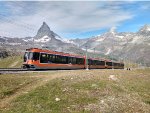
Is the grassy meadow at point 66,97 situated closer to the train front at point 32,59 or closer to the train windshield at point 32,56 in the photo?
the train front at point 32,59

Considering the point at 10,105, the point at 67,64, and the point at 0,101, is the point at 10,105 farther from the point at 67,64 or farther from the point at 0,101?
the point at 67,64

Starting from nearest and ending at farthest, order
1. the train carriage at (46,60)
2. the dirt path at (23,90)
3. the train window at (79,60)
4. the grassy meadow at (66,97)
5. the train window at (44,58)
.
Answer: the dirt path at (23,90), the grassy meadow at (66,97), the train carriage at (46,60), the train window at (44,58), the train window at (79,60)

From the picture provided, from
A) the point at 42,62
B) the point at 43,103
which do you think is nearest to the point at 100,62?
the point at 42,62

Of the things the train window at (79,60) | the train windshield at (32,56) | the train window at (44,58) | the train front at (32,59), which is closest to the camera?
the train front at (32,59)

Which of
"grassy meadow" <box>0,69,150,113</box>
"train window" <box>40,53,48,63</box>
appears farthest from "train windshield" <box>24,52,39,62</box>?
"grassy meadow" <box>0,69,150,113</box>

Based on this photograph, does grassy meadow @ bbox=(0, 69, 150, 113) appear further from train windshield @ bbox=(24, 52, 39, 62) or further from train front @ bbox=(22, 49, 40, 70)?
train windshield @ bbox=(24, 52, 39, 62)

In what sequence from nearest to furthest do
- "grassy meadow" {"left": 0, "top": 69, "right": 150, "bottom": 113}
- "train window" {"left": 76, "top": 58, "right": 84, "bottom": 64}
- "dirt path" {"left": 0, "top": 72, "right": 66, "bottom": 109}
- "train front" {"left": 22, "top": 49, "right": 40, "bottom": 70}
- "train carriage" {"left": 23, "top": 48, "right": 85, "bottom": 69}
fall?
"dirt path" {"left": 0, "top": 72, "right": 66, "bottom": 109}
"grassy meadow" {"left": 0, "top": 69, "right": 150, "bottom": 113}
"train front" {"left": 22, "top": 49, "right": 40, "bottom": 70}
"train carriage" {"left": 23, "top": 48, "right": 85, "bottom": 69}
"train window" {"left": 76, "top": 58, "right": 84, "bottom": 64}

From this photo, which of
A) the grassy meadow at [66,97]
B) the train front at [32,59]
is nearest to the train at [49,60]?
the train front at [32,59]

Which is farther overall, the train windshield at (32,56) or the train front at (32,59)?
the train windshield at (32,56)

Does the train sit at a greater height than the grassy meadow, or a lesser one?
greater

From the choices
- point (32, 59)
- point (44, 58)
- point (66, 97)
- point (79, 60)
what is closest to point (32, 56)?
point (32, 59)

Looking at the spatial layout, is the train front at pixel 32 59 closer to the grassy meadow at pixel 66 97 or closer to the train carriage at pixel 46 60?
the train carriage at pixel 46 60

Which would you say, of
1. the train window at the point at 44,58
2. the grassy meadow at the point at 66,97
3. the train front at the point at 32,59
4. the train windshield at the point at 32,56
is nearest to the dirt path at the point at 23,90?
the grassy meadow at the point at 66,97

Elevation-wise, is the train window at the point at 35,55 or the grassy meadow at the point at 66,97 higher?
the train window at the point at 35,55
